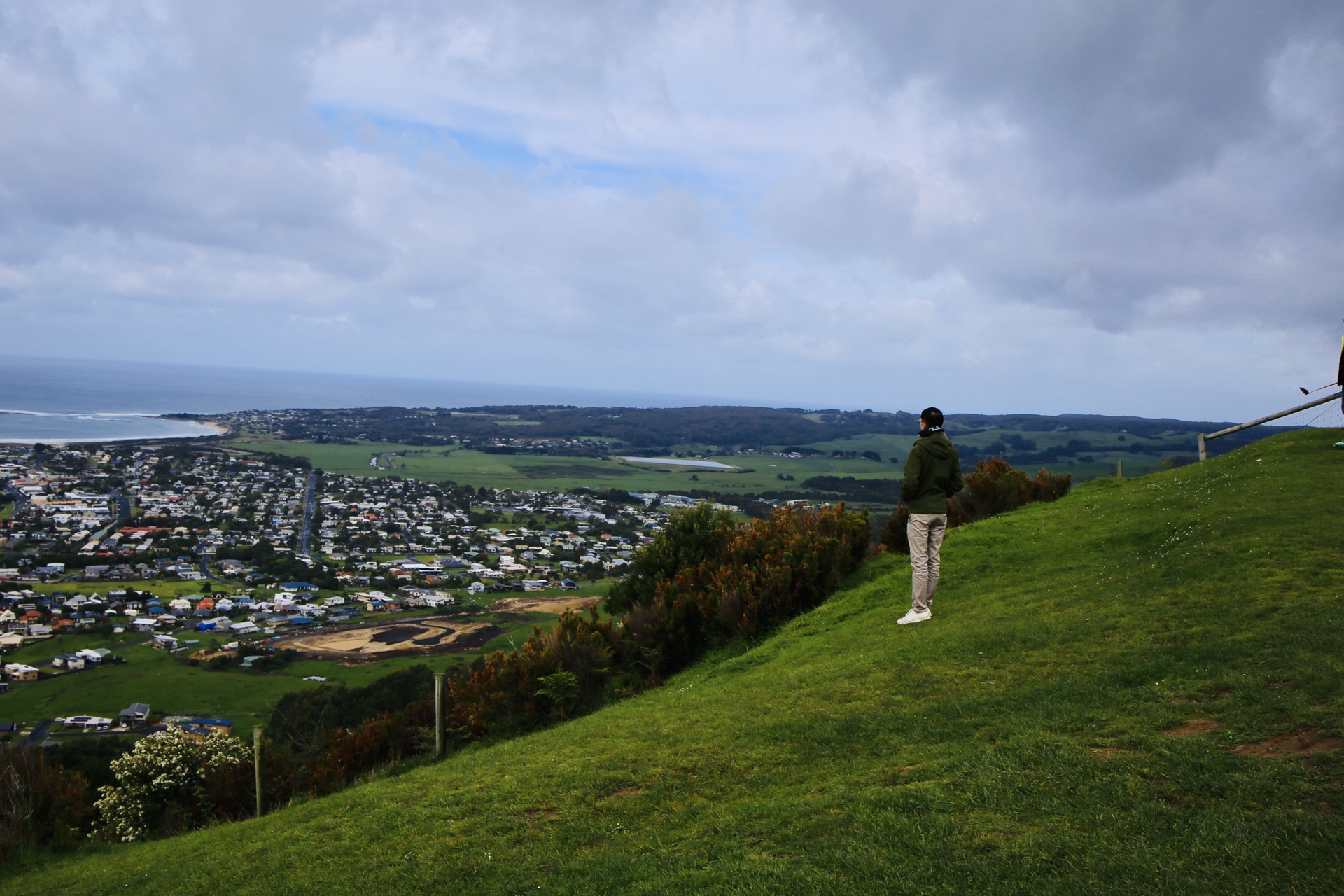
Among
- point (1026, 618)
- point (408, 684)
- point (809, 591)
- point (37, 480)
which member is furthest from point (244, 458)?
point (1026, 618)

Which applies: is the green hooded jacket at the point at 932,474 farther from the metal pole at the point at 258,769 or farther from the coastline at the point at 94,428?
the coastline at the point at 94,428

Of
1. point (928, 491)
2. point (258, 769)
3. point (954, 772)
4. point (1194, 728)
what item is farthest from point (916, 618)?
point (258, 769)

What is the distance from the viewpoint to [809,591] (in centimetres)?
1323

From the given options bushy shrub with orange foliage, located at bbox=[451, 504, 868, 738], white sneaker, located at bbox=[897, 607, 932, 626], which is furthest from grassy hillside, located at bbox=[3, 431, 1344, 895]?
bushy shrub with orange foliage, located at bbox=[451, 504, 868, 738]

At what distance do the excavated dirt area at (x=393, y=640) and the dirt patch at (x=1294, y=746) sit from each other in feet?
79.7

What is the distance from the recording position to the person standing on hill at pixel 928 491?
8797mm

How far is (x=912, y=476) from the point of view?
8.80 m

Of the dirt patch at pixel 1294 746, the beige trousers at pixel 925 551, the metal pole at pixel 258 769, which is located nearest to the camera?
the dirt patch at pixel 1294 746

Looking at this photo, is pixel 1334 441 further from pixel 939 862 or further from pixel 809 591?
pixel 939 862

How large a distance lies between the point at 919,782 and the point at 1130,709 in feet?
6.06

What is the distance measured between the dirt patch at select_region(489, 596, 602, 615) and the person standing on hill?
2199cm

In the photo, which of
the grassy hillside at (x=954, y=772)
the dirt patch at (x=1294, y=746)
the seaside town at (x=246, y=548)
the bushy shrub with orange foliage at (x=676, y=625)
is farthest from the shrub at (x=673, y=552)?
the dirt patch at (x=1294, y=746)

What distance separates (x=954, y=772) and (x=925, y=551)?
182 inches

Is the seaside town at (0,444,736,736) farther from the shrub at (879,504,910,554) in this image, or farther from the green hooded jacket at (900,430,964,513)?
the shrub at (879,504,910,554)
